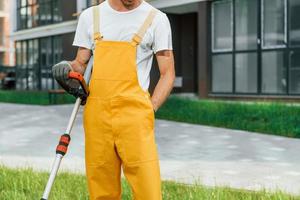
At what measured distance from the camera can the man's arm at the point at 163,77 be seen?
298 centimetres

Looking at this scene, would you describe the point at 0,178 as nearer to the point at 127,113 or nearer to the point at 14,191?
the point at 14,191

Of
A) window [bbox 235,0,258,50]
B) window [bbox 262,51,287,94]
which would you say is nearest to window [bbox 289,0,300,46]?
window [bbox 262,51,287,94]

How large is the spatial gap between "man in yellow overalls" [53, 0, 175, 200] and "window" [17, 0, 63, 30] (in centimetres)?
2440

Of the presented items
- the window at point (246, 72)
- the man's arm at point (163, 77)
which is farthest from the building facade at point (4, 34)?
the man's arm at point (163, 77)

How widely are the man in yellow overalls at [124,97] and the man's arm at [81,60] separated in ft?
0.45

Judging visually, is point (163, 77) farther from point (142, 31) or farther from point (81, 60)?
point (81, 60)

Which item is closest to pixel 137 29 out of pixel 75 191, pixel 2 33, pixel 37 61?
pixel 75 191

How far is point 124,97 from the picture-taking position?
2.84 meters

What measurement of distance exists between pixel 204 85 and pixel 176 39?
4.22 meters

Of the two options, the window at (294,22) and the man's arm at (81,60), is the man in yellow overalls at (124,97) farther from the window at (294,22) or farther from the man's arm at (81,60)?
the window at (294,22)

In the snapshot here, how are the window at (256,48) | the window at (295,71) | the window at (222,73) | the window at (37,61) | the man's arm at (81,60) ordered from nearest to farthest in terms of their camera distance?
1. the man's arm at (81,60)
2. the window at (295,71)
3. the window at (256,48)
4. the window at (222,73)
5. the window at (37,61)

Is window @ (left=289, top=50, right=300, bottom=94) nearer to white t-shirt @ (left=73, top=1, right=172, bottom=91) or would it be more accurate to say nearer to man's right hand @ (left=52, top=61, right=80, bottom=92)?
white t-shirt @ (left=73, top=1, right=172, bottom=91)

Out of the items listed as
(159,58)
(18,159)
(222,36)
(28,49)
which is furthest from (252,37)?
(28,49)

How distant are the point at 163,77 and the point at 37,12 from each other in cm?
2732
